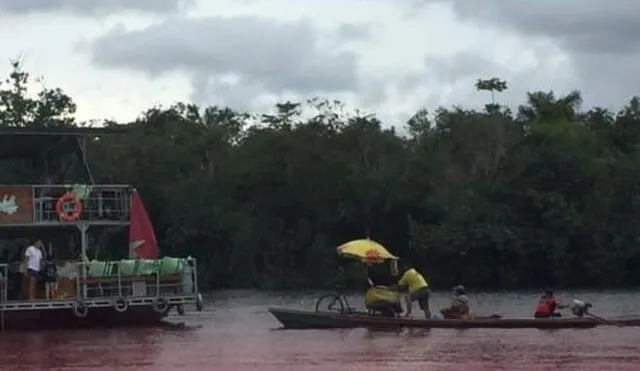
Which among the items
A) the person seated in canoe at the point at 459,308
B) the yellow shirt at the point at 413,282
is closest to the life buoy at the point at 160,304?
the yellow shirt at the point at 413,282

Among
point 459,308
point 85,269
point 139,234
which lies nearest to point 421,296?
point 459,308

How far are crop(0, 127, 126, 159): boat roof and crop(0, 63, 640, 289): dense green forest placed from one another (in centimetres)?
2920

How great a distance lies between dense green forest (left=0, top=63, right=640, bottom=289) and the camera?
226ft

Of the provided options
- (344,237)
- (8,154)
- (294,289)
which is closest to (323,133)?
(344,237)

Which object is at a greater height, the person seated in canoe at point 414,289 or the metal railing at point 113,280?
the metal railing at point 113,280

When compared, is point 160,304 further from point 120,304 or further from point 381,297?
point 381,297

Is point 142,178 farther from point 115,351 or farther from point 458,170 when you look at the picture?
point 115,351

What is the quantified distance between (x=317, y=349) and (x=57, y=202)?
10293 mm

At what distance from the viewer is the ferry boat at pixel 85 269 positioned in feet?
106

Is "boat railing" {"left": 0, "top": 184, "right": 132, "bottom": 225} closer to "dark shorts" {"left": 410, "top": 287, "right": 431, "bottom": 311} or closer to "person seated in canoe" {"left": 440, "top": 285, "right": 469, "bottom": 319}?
"dark shorts" {"left": 410, "top": 287, "right": 431, "bottom": 311}

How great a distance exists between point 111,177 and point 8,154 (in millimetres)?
32133

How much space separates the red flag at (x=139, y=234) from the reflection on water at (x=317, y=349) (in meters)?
2.33

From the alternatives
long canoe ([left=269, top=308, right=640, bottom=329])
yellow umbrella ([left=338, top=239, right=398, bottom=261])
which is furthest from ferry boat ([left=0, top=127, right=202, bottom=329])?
long canoe ([left=269, top=308, right=640, bottom=329])

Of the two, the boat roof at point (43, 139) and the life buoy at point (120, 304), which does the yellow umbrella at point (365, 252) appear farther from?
the boat roof at point (43, 139)
